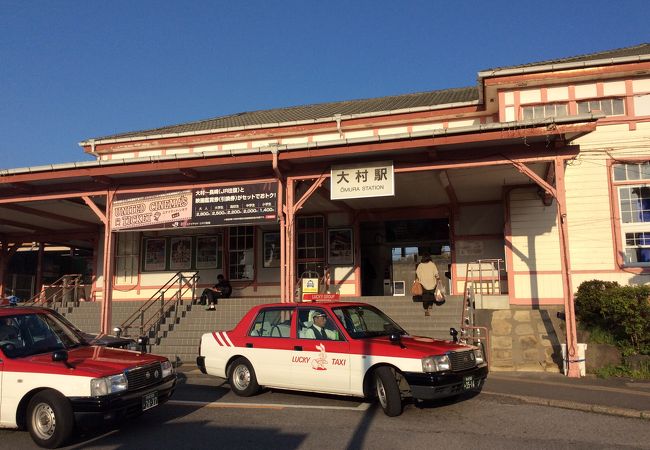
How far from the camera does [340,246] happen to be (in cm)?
1728

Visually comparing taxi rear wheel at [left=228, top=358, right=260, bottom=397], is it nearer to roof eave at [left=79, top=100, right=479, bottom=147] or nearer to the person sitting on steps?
the person sitting on steps

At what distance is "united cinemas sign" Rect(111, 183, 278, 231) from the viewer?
1252 centimetres

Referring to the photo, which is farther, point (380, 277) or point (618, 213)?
point (380, 277)

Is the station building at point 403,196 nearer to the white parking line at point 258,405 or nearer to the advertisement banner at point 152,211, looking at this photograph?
the advertisement banner at point 152,211

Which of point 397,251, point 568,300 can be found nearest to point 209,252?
point 397,251

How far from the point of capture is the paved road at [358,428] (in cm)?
588

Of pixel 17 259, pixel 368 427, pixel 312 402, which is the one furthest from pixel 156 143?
pixel 368 427

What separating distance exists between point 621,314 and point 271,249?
10.6 meters

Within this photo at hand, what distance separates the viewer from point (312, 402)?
8.02 meters

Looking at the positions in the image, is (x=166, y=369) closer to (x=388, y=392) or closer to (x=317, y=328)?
(x=317, y=328)

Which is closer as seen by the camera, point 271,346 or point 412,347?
point 412,347

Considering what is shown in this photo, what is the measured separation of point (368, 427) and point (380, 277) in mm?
11870

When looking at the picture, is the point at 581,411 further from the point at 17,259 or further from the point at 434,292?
the point at 17,259

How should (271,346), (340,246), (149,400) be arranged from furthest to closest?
(340,246), (271,346), (149,400)
